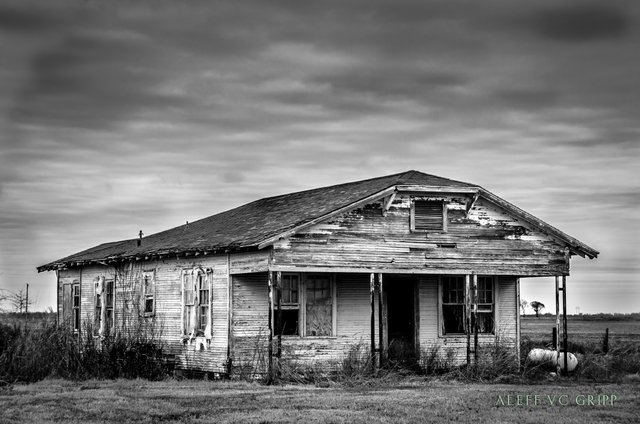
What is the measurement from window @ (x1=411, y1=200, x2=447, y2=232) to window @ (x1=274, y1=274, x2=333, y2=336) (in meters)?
2.69

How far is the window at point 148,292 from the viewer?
2872cm

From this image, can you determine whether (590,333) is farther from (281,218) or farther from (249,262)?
(249,262)

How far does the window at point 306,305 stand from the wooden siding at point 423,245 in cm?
153

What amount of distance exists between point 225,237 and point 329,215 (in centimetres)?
323

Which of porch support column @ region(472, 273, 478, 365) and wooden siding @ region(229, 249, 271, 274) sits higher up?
wooden siding @ region(229, 249, 271, 274)

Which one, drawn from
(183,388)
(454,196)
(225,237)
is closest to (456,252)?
(454,196)

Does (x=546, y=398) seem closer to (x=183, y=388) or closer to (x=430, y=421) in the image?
(x=430, y=421)

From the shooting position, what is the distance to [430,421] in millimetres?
15781

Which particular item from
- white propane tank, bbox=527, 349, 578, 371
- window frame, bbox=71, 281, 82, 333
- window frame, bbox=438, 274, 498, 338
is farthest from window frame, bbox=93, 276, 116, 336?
white propane tank, bbox=527, 349, 578, 371

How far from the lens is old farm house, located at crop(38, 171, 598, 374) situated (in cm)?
2384

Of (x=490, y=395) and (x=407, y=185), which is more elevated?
(x=407, y=185)

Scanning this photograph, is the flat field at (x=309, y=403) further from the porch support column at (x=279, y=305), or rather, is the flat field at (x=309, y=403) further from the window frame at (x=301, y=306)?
the window frame at (x=301, y=306)

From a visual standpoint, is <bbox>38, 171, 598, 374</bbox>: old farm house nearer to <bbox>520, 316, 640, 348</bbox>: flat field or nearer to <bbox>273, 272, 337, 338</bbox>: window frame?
<bbox>273, 272, 337, 338</bbox>: window frame

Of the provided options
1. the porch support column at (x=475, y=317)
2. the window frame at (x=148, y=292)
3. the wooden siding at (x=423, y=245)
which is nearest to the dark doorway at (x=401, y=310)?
the porch support column at (x=475, y=317)
